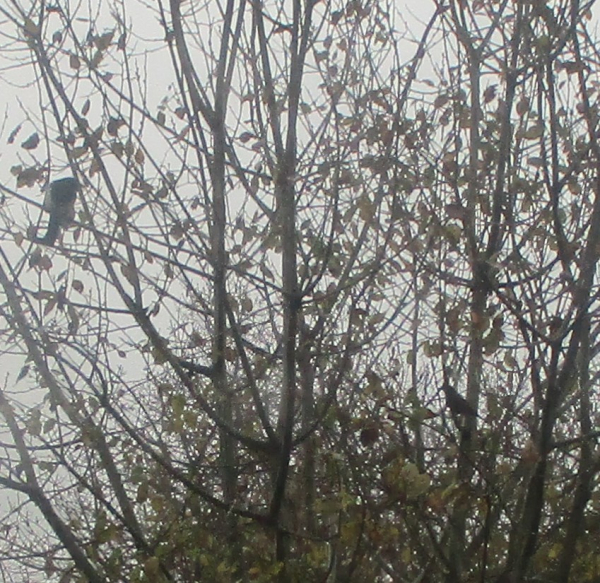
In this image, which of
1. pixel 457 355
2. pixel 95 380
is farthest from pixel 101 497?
pixel 457 355

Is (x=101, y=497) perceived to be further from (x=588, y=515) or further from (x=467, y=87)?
(x=467, y=87)

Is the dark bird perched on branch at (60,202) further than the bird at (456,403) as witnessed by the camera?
Yes

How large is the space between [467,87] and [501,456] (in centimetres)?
189

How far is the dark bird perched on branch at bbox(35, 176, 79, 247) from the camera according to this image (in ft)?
14.6

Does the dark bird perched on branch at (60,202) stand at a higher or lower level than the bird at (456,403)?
higher

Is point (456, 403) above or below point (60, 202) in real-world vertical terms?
below

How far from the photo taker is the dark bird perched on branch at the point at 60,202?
4441 millimetres

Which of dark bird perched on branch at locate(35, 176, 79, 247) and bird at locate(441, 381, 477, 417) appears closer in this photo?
bird at locate(441, 381, 477, 417)

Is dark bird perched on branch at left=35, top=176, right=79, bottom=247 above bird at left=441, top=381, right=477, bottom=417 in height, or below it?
above

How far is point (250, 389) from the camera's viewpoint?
15.3 feet

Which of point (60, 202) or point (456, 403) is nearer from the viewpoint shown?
point (456, 403)

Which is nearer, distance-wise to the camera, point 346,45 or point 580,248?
point 580,248

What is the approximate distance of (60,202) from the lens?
14.6ft

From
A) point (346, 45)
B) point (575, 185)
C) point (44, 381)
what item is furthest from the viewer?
point (346, 45)
